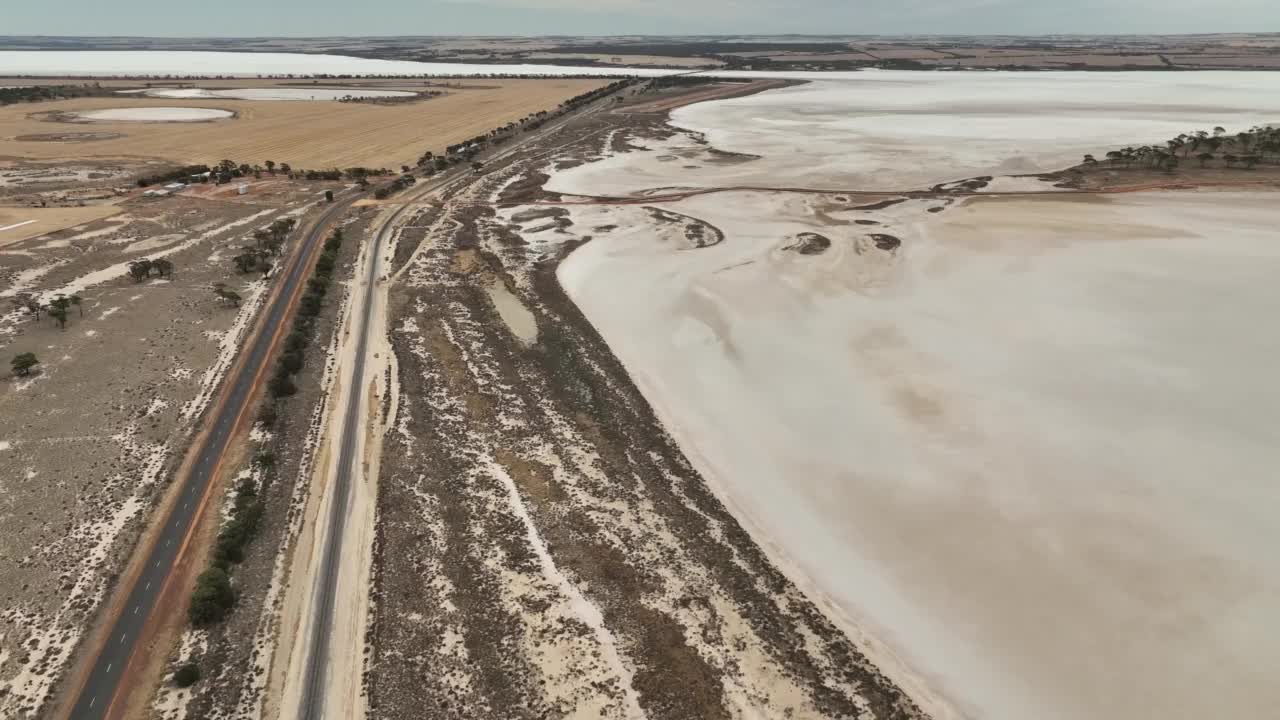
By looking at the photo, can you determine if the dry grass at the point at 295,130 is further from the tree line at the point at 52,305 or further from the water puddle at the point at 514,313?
the water puddle at the point at 514,313

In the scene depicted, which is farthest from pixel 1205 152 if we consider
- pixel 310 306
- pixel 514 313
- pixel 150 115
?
pixel 150 115

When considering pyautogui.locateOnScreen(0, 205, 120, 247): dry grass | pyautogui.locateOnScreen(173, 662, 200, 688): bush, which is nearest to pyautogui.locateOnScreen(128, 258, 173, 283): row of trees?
pyautogui.locateOnScreen(0, 205, 120, 247): dry grass

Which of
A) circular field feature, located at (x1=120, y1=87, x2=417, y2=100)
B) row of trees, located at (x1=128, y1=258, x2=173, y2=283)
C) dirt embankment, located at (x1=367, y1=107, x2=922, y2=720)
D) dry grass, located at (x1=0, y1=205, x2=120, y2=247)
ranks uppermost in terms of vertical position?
circular field feature, located at (x1=120, y1=87, x2=417, y2=100)

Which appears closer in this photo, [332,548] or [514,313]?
[332,548]

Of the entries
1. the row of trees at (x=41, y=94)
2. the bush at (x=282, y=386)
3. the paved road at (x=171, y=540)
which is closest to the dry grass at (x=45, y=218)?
the paved road at (x=171, y=540)

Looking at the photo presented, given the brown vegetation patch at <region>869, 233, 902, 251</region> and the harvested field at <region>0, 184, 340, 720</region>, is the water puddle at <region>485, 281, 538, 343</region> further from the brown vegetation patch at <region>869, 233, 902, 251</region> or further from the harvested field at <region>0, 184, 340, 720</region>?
the brown vegetation patch at <region>869, 233, 902, 251</region>

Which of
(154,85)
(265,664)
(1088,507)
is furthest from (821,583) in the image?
(154,85)

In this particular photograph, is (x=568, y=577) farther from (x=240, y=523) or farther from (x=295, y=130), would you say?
(x=295, y=130)
